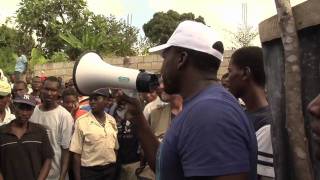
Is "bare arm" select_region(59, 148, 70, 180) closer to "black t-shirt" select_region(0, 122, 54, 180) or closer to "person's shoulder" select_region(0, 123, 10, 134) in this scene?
"black t-shirt" select_region(0, 122, 54, 180)

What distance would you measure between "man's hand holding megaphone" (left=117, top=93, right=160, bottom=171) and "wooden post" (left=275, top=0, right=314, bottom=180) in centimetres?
72

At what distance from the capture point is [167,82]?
2.28 meters

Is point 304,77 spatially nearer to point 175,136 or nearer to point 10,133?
point 175,136

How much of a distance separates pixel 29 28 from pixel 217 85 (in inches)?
1028

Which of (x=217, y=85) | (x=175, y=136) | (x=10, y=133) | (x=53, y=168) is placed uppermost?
(x=217, y=85)

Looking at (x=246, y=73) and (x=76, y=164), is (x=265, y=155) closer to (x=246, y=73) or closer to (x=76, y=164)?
(x=246, y=73)

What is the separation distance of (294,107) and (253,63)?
73 cm

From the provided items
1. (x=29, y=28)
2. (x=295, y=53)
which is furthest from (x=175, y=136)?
(x=29, y=28)

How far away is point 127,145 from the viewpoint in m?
5.82

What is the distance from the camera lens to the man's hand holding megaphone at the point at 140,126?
111 inches

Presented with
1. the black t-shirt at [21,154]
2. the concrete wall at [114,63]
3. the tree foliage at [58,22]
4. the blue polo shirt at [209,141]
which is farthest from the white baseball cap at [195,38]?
the tree foliage at [58,22]

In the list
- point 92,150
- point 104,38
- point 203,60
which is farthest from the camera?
point 104,38

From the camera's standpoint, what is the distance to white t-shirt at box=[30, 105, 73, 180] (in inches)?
205

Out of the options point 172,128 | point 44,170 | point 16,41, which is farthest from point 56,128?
point 16,41
